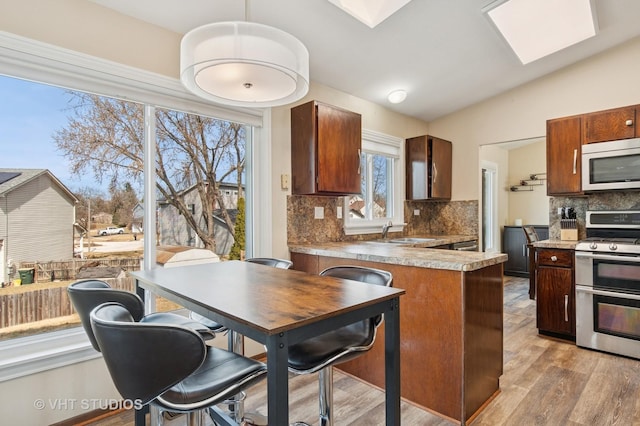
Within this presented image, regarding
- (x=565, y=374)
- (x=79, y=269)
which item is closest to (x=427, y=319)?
(x=565, y=374)

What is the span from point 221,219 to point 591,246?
3078mm

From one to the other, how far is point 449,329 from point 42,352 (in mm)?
2227

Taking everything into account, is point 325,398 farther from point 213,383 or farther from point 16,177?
point 16,177

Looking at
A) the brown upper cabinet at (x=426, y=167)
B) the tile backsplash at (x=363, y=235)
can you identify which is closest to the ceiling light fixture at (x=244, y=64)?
the tile backsplash at (x=363, y=235)

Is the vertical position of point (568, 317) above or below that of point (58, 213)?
below

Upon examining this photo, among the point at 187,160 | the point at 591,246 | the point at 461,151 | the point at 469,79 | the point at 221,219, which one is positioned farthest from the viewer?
the point at 461,151

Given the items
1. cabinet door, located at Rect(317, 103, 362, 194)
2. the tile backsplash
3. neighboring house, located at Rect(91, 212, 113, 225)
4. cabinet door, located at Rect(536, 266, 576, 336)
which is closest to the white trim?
neighboring house, located at Rect(91, 212, 113, 225)

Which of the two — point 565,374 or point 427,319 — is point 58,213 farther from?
point 565,374

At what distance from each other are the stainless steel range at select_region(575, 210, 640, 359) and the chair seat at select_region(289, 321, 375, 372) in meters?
2.49

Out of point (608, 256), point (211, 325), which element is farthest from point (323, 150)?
point (608, 256)

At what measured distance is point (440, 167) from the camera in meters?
4.27

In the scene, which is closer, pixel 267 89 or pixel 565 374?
pixel 267 89

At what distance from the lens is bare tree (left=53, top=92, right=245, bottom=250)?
205 cm

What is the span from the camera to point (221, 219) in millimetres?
2701
